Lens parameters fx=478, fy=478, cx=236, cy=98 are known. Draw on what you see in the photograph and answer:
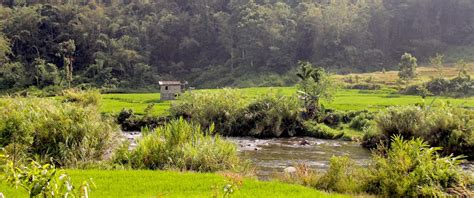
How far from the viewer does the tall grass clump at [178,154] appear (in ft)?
66.7

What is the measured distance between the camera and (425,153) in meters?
17.3

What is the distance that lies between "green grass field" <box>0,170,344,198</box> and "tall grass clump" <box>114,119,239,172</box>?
8.59 ft

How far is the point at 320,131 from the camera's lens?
39.6 meters

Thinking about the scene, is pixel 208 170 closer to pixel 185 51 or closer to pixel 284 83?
pixel 284 83

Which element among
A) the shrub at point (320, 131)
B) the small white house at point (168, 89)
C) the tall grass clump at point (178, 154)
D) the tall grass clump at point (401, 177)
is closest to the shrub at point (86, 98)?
the small white house at point (168, 89)

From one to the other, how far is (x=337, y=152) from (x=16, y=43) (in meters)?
75.5

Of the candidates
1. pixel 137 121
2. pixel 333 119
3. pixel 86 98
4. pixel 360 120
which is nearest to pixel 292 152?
pixel 360 120

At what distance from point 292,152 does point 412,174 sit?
15478mm

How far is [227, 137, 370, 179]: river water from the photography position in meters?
26.7

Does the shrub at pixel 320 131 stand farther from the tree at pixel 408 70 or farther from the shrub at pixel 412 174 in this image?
the tree at pixel 408 70

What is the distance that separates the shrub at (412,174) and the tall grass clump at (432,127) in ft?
38.1

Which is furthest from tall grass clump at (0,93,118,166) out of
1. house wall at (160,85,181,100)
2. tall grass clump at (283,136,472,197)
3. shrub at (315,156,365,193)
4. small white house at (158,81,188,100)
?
house wall at (160,85,181,100)

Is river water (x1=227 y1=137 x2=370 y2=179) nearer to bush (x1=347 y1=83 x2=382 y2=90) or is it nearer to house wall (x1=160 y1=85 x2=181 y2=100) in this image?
house wall (x1=160 y1=85 x2=181 y2=100)

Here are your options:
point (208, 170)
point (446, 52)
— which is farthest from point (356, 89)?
point (208, 170)
